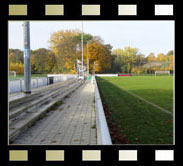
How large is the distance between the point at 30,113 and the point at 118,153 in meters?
5.21

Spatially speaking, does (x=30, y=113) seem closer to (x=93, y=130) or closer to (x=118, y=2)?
(x=93, y=130)

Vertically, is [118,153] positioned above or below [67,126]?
above

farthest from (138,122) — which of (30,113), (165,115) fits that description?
(30,113)

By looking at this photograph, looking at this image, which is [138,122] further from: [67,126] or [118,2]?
[118,2]

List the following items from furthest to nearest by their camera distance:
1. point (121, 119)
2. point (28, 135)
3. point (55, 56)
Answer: point (55, 56), point (121, 119), point (28, 135)

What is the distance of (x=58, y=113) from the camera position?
821cm

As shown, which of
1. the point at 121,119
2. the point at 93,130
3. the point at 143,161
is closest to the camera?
the point at 143,161

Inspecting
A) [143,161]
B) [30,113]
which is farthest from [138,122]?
[143,161]

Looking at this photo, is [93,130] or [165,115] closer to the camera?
[93,130]

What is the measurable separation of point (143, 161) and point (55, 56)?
51.7 feet

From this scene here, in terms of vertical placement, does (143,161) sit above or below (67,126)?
above

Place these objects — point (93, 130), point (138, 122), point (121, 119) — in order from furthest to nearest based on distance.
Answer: point (121, 119) → point (138, 122) → point (93, 130)

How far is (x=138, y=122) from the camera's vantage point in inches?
275
